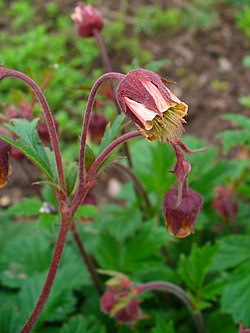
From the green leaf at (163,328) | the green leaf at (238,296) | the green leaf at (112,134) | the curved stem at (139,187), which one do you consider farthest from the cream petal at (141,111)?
the green leaf at (238,296)

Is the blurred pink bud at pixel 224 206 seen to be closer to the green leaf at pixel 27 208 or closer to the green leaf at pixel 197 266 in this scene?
the green leaf at pixel 197 266

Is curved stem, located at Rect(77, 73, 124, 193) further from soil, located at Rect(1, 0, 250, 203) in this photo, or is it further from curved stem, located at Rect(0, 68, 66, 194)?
soil, located at Rect(1, 0, 250, 203)

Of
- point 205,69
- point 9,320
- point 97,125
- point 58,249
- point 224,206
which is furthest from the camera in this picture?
point 205,69

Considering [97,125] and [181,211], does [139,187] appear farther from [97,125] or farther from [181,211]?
[181,211]

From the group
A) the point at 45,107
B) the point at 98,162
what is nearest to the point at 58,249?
the point at 98,162

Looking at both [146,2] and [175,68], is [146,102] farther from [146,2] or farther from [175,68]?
[146,2]
